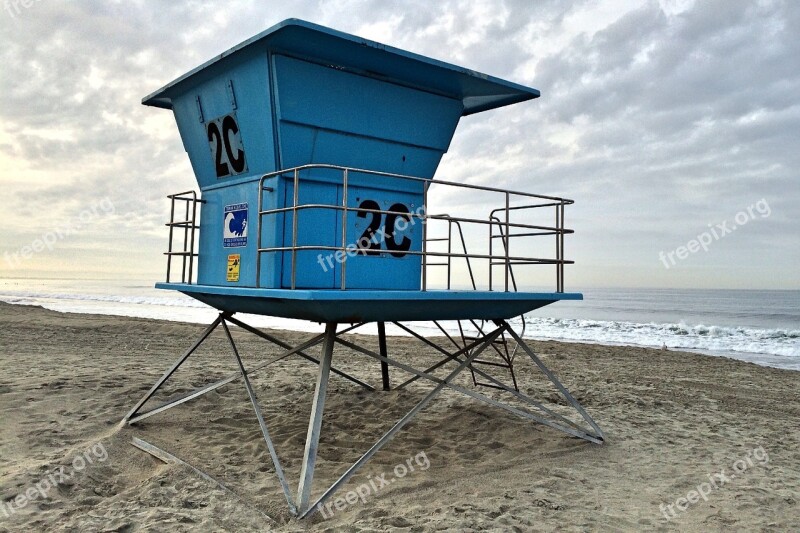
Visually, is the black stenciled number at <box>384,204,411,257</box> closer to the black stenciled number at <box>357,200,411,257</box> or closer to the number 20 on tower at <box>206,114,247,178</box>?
the black stenciled number at <box>357,200,411,257</box>

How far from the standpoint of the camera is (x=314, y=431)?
5211 mm

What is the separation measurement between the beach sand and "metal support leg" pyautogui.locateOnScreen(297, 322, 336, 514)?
23cm

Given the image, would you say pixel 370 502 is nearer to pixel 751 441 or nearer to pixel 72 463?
pixel 72 463

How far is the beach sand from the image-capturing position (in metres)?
4.89

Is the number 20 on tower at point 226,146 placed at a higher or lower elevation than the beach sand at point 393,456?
higher

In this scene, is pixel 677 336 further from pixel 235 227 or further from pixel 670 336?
pixel 235 227

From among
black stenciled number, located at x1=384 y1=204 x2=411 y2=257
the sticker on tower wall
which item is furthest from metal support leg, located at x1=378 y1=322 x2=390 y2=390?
the sticker on tower wall

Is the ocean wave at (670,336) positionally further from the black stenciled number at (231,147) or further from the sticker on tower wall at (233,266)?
the black stenciled number at (231,147)

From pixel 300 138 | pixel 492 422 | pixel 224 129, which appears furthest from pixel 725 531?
pixel 224 129

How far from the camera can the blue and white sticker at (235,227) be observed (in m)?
6.60
